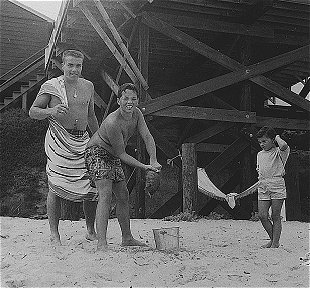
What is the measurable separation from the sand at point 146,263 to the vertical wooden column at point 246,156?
3733 mm

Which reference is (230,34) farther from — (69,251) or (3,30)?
(3,30)

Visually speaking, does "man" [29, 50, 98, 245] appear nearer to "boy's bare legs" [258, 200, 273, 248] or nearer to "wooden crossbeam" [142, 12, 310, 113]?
"boy's bare legs" [258, 200, 273, 248]

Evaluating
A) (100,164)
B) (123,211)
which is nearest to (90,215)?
(123,211)

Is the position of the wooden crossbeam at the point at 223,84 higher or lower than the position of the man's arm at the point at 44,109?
higher

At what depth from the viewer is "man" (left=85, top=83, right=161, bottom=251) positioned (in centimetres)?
450

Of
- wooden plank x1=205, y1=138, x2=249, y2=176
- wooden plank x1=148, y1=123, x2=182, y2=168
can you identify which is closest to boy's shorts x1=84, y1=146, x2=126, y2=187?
wooden plank x1=148, y1=123, x2=182, y2=168

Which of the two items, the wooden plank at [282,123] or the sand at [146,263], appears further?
the wooden plank at [282,123]

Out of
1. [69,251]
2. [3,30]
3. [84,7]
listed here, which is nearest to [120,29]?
[84,7]

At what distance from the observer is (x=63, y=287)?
133 inches

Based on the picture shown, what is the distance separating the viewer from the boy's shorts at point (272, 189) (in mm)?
5359

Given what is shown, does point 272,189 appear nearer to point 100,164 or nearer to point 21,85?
point 100,164

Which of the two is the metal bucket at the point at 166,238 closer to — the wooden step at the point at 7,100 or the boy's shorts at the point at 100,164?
the boy's shorts at the point at 100,164

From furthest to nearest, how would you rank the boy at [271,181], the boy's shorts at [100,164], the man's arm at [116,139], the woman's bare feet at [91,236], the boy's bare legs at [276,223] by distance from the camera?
1. the boy at [271,181]
2. the boy's bare legs at [276,223]
3. the woman's bare feet at [91,236]
4. the boy's shorts at [100,164]
5. the man's arm at [116,139]

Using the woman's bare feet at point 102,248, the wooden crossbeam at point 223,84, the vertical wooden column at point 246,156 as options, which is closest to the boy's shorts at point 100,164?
the woman's bare feet at point 102,248
